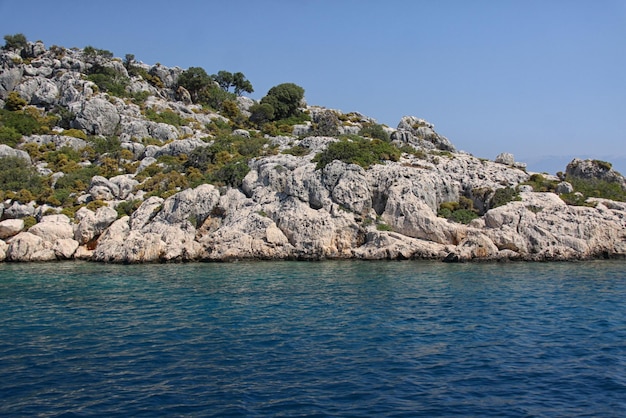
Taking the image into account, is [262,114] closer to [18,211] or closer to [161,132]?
[161,132]

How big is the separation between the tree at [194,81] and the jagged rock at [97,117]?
1895cm

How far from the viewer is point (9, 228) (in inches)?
1634

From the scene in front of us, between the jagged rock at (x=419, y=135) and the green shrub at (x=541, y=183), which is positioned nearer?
the green shrub at (x=541, y=183)

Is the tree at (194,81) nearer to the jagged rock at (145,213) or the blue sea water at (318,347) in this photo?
the jagged rock at (145,213)

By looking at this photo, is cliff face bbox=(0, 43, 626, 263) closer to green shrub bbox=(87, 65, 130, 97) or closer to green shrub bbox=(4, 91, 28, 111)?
green shrub bbox=(4, 91, 28, 111)

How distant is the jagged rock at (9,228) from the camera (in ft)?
136

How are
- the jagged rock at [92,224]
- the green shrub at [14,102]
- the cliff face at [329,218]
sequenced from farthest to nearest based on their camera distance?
the green shrub at [14,102], the jagged rock at [92,224], the cliff face at [329,218]

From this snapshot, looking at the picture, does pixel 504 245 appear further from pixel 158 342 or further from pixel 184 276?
pixel 158 342

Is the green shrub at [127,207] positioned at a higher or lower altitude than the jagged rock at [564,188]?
lower

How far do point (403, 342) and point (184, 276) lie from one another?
1819 cm

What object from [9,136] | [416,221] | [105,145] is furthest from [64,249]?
[9,136]

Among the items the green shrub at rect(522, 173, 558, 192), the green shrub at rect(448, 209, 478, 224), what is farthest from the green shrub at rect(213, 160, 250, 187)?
the green shrub at rect(522, 173, 558, 192)

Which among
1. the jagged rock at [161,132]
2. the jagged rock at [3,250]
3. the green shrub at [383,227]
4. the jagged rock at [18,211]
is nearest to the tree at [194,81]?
the jagged rock at [161,132]

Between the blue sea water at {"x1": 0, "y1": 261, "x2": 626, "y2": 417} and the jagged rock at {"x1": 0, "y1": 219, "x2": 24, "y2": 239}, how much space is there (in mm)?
15789
